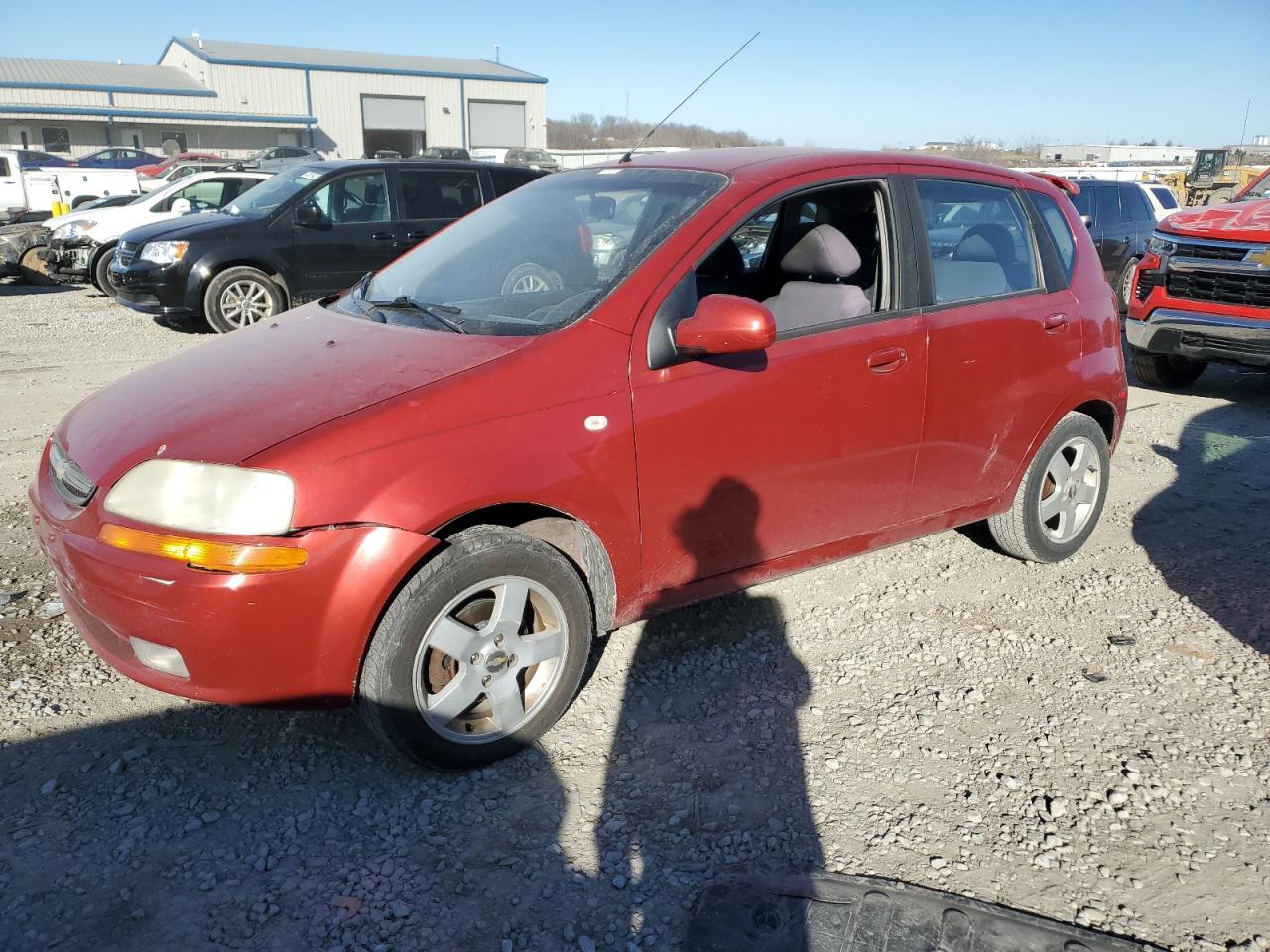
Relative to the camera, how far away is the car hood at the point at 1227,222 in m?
7.32

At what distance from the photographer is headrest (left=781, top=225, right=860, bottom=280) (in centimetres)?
382

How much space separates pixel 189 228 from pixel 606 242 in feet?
25.1

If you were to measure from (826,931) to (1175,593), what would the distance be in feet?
9.29

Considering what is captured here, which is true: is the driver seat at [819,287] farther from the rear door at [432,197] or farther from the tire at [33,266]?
the tire at [33,266]

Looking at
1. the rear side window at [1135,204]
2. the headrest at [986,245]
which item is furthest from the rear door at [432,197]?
the rear side window at [1135,204]

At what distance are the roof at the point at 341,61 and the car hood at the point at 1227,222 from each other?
52011 millimetres

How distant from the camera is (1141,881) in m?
2.56

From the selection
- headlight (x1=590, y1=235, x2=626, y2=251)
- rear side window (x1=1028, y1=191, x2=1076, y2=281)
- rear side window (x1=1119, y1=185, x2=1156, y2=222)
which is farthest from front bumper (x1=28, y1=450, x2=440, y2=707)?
rear side window (x1=1119, y1=185, x2=1156, y2=222)

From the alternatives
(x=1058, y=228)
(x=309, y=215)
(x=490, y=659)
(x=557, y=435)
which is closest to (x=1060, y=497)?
(x=1058, y=228)

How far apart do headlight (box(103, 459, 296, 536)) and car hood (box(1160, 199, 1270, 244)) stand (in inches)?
294

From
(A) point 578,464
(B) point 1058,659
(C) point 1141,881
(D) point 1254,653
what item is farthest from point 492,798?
(D) point 1254,653

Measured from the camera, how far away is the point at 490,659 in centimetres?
290

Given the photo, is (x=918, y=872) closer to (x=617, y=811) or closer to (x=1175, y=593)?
(x=617, y=811)

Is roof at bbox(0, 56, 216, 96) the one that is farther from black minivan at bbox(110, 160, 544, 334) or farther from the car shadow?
the car shadow
